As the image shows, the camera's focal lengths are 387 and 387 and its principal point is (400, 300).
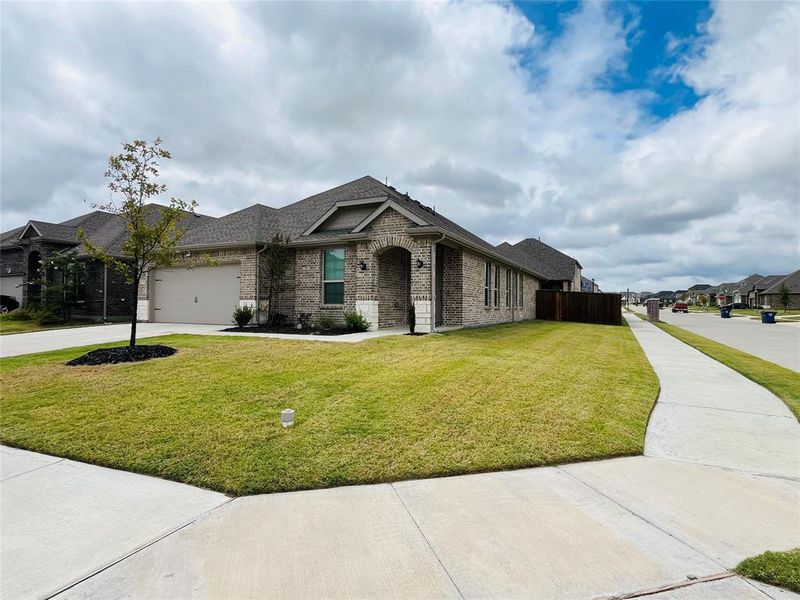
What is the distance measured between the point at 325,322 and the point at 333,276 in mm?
A: 1832

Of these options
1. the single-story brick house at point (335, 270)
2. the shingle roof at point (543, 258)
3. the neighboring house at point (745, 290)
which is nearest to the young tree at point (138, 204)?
the single-story brick house at point (335, 270)

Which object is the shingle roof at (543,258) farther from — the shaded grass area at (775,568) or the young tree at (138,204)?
the shaded grass area at (775,568)

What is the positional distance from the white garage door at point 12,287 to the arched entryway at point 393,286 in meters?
22.1

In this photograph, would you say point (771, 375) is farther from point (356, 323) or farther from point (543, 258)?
point (543, 258)

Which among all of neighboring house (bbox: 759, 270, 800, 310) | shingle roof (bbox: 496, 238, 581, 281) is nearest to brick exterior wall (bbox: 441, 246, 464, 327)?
shingle roof (bbox: 496, 238, 581, 281)

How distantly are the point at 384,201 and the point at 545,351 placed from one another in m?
7.41

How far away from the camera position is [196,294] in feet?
53.4

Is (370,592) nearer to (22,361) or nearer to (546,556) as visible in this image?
(546,556)

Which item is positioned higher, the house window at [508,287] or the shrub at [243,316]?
the house window at [508,287]

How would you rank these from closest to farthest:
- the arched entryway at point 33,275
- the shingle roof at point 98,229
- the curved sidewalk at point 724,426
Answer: the curved sidewalk at point 724,426 → the shingle roof at point 98,229 → the arched entryway at point 33,275

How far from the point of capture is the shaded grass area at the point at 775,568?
2.19 metres

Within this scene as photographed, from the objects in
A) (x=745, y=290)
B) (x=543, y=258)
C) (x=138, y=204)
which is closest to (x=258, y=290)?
(x=138, y=204)

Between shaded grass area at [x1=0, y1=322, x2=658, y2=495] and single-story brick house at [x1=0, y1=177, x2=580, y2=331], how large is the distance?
5.12 metres

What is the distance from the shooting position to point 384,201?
44.9 feet
